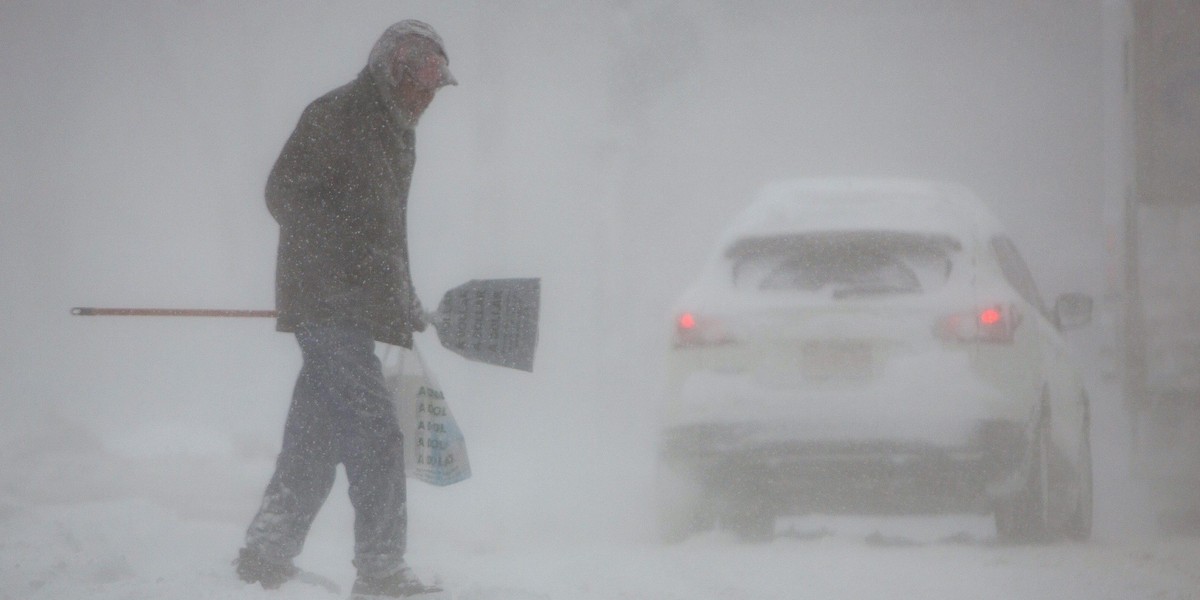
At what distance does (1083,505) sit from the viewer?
6789 mm

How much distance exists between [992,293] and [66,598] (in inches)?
137

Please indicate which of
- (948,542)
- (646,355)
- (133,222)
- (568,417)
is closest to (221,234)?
(133,222)

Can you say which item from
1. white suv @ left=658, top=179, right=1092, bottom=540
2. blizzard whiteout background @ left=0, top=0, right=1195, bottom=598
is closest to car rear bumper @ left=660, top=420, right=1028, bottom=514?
white suv @ left=658, top=179, right=1092, bottom=540

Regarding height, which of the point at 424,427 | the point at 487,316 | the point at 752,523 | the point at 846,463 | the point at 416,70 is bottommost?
the point at 752,523

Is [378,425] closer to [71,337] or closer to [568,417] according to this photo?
[71,337]

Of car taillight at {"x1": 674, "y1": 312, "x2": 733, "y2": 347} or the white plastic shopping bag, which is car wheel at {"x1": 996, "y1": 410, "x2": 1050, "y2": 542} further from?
the white plastic shopping bag

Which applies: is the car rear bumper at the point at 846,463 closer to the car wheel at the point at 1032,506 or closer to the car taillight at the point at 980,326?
the car wheel at the point at 1032,506

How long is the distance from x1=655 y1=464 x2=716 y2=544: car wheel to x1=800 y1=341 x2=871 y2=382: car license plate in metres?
0.69

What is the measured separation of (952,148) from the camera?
Answer: 37.0 feet

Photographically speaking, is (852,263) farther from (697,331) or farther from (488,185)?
(488,185)

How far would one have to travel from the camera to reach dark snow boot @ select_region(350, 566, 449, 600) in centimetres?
393

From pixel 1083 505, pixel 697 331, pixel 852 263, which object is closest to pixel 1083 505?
pixel 1083 505

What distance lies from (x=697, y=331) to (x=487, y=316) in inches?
65.8

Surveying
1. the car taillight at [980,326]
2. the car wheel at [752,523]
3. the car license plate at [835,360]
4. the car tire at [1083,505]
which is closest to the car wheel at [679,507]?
the car wheel at [752,523]
